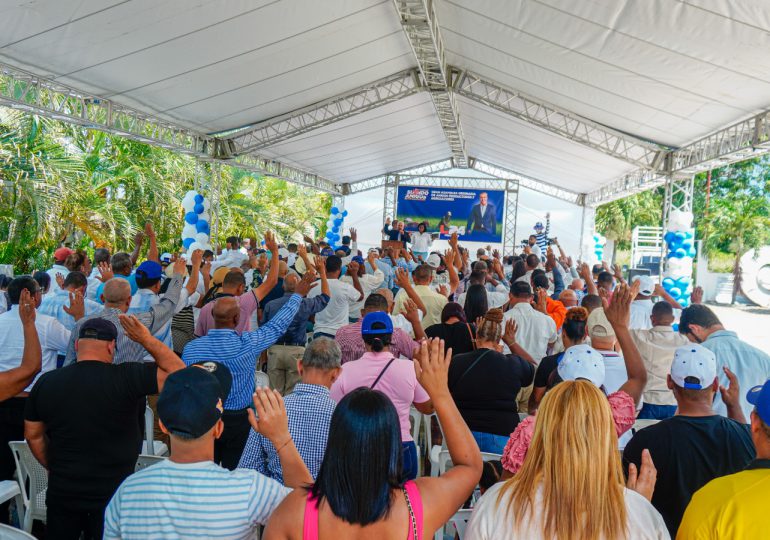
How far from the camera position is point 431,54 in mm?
10250

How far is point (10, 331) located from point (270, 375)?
91.6 inches

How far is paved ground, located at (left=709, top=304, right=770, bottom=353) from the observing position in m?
13.5

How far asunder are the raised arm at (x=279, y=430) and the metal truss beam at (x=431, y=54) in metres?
7.07

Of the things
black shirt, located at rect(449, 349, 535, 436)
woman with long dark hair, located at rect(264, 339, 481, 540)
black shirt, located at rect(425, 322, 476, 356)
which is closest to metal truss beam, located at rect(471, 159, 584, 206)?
black shirt, located at rect(425, 322, 476, 356)

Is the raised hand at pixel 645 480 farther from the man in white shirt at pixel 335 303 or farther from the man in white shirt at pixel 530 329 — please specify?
the man in white shirt at pixel 335 303

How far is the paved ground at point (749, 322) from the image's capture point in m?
13.5

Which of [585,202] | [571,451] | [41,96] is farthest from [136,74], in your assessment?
[585,202]

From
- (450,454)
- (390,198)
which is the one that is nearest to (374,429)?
(450,454)

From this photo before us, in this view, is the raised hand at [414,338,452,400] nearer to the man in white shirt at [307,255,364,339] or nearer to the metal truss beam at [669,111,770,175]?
the man in white shirt at [307,255,364,339]

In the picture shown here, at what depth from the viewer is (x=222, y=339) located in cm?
310

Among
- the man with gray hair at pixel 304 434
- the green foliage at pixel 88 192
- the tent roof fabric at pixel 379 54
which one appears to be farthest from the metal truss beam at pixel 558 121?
the man with gray hair at pixel 304 434

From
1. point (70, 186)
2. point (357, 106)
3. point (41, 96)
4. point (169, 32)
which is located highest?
point (357, 106)

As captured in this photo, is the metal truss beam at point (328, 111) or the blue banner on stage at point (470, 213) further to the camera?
the blue banner on stage at point (470, 213)

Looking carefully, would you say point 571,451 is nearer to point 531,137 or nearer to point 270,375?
point 270,375
